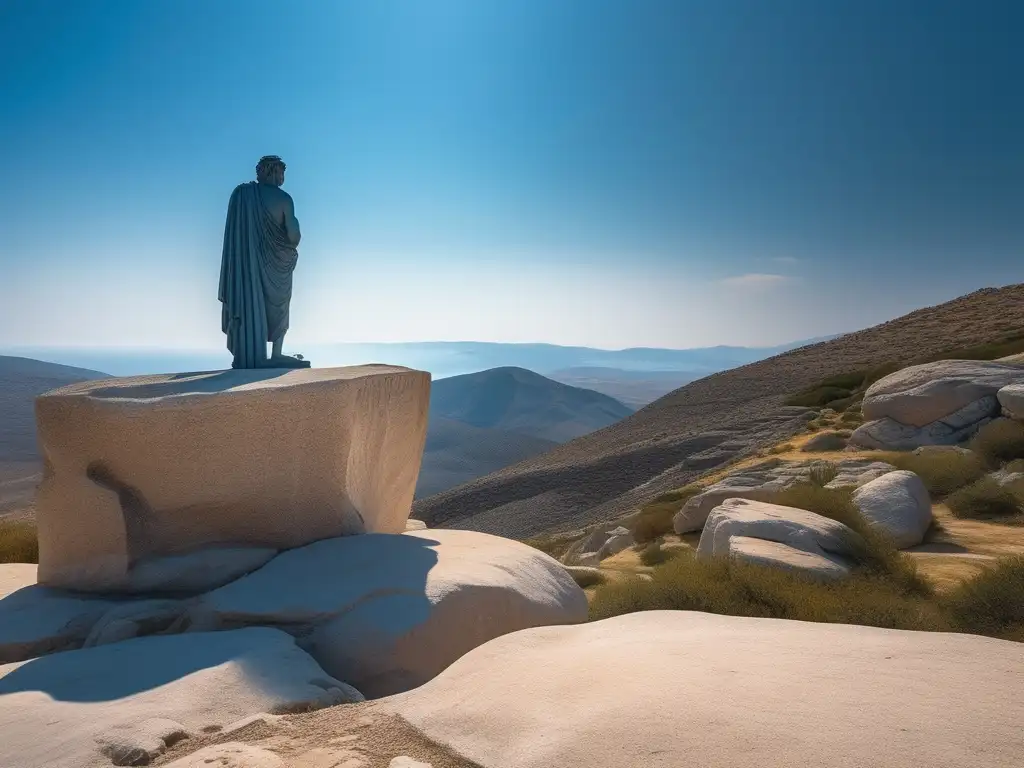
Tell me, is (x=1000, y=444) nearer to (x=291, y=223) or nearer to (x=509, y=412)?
(x=291, y=223)

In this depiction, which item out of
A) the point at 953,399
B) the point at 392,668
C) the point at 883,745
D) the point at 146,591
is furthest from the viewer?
the point at 953,399

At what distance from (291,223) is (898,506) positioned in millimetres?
7225

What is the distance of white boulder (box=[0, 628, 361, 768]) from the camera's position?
8.79 ft

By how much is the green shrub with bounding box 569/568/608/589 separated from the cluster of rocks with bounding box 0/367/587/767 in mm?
2530

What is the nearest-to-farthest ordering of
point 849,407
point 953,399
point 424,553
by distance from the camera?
point 424,553 < point 953,399 < point 849,407

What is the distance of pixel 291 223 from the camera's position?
6.18 m

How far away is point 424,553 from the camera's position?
4.88 metres

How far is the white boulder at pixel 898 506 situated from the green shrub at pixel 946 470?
57.6 inches

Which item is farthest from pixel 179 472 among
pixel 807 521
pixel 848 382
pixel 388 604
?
pixel 848 382

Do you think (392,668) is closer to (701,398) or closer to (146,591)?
(146,591)

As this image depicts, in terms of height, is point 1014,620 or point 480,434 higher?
point 1014,620

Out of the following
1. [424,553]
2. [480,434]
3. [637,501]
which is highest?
[424,553]

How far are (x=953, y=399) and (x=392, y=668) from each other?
1129 cm

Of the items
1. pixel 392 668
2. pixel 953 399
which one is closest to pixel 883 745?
pixel 392 668
